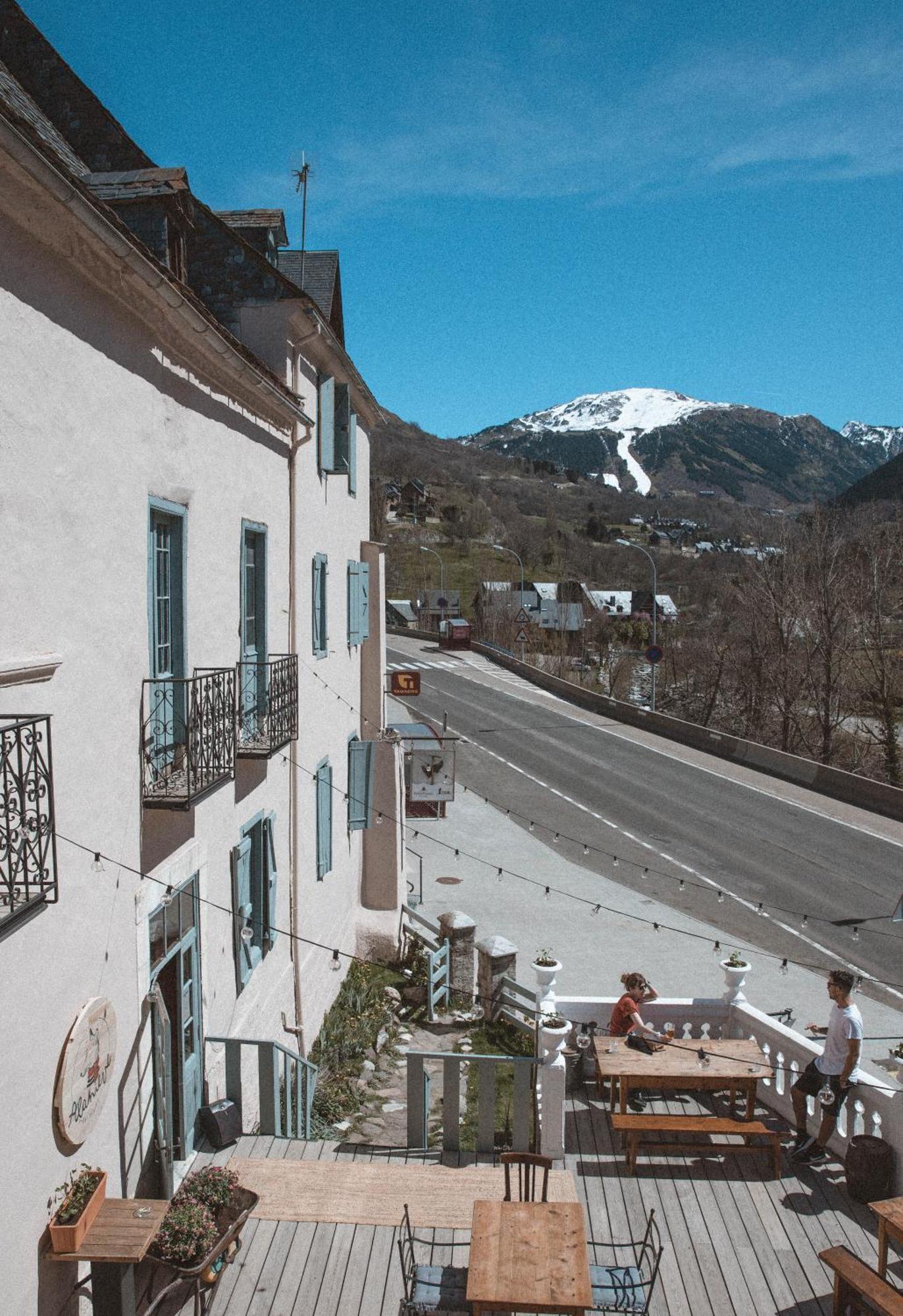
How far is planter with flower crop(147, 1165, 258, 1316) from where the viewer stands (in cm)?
582

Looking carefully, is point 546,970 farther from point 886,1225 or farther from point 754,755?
point 754,755

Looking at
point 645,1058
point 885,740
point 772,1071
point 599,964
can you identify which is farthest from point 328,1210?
point 885,740

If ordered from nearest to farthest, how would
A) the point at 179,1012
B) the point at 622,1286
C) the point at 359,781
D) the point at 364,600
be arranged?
1. the point at 622,1286
2. the point at 179,1012
3. the point at 359,781
4. the point at 364,600

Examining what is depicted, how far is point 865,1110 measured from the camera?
8.06m

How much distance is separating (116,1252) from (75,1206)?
347 mm

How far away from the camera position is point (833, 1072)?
8.06 m

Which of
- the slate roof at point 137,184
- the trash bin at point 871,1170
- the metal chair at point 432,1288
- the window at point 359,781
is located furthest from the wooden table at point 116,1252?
the window at point 359,781

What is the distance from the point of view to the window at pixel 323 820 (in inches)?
505

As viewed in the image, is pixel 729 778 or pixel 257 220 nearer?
pixel 257 220

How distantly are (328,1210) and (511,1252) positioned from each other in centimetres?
180

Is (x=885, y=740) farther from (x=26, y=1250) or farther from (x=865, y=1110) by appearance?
(x=26, y=1250)

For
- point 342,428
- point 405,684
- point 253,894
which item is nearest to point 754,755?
point 405,684

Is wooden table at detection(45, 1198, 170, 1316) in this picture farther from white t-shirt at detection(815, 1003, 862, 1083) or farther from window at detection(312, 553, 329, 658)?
window at detection(312, 553, 329, 658)

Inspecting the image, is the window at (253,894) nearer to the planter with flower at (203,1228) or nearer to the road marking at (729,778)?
the planter with flower at (203,1228)
